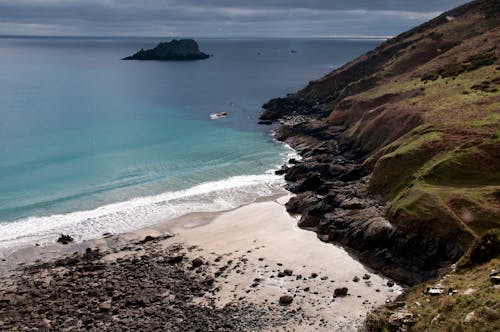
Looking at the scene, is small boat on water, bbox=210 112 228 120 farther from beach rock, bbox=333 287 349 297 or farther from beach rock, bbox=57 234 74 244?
beach rock, bbox=333 287 349 297

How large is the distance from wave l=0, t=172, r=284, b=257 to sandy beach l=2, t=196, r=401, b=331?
207 cm

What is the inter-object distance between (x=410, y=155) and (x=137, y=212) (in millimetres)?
33655

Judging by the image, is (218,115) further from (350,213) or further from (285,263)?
(285,263)

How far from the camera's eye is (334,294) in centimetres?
3834

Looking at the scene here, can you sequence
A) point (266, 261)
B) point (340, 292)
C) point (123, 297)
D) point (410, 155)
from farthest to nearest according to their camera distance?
point (410, 155) < point (266, 261) < point (123, 297) < point (340, 292)

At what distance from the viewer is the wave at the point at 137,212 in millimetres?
52625

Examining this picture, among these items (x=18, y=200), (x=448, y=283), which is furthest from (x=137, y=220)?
(x=448, y=283)

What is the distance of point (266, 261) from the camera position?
44781 millimetres

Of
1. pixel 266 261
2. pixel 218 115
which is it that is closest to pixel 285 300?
pixel 266 261

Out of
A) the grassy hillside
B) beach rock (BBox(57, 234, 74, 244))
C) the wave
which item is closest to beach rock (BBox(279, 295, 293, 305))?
the grassy hillside

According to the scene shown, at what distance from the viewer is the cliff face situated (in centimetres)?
4244

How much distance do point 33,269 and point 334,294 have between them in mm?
27983

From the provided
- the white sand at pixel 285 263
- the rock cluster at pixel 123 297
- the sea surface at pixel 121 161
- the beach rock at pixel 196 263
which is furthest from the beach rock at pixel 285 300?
the sea surface at pixel 121 161

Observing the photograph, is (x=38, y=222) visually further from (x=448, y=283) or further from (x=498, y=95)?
(x=498, y=95)
